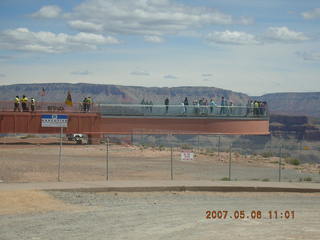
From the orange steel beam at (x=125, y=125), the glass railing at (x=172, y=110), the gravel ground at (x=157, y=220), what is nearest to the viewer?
the gravel ground at (x=157, y=220)

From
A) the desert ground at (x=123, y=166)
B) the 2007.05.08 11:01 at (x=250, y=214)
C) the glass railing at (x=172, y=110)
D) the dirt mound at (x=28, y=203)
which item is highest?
the glass railing at (x=172, y=110)

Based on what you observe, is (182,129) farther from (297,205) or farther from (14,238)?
(14,238)

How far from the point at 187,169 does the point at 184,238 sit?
19553 millimetres

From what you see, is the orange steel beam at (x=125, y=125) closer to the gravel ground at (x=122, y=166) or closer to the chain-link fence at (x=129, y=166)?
the chain-link fence at (x=129, y=166)

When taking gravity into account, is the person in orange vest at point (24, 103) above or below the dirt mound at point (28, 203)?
above

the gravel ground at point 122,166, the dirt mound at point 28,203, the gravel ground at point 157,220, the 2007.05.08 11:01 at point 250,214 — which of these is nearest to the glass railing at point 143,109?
the gravel ground at point 122,166

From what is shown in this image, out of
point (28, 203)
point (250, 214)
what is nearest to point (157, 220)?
point (250, 214)

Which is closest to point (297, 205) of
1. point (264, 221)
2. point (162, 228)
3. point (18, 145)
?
point (264, 221)

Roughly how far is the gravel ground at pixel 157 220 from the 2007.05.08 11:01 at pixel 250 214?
14cm

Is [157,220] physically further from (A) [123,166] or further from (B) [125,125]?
(B) [125,125]

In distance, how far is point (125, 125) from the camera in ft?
165

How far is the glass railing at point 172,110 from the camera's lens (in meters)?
50.5

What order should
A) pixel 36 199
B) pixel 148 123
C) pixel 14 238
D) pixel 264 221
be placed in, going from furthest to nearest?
pixel 148 123, pixel 36 199, pixel 264 221, pixel 14 238

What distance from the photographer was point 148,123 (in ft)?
166
